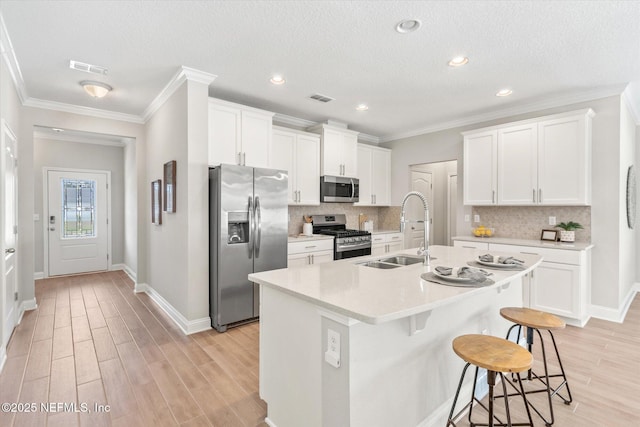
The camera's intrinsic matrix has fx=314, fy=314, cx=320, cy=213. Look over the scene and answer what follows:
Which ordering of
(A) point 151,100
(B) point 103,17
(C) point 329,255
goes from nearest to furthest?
(B) point 103,17 → (A) point 151,100 → (C) point 329,255

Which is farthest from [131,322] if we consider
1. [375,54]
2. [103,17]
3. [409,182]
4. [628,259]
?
[628,259]

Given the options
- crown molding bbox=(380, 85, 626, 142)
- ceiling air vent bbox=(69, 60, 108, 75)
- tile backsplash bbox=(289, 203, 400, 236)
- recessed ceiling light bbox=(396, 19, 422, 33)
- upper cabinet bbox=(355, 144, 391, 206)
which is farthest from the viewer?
upper cabinet bbox=(355, 144, 391, 206)

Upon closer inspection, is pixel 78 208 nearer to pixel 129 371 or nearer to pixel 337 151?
pixel 129 371

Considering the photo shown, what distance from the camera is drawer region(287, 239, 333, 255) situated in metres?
4.09

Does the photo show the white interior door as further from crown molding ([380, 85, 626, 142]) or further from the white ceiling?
the white ceiling

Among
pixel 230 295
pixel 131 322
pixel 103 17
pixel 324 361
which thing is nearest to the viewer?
pixel 324 361

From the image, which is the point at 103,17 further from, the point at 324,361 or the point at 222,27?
the point at 324,361

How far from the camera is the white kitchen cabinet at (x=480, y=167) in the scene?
4355 mm

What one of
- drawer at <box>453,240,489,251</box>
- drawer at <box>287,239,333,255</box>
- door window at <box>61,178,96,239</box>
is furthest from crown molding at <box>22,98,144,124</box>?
drawer at <box>453,240,489,251</box>

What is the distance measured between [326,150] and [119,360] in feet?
12.0

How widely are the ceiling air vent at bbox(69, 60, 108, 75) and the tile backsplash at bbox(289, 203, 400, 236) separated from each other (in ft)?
9.36

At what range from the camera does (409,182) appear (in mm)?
5816

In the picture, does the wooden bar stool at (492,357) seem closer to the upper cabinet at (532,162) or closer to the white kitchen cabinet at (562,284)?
the white kitchen cabinet at (562,284)

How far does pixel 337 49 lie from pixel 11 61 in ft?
9.98
